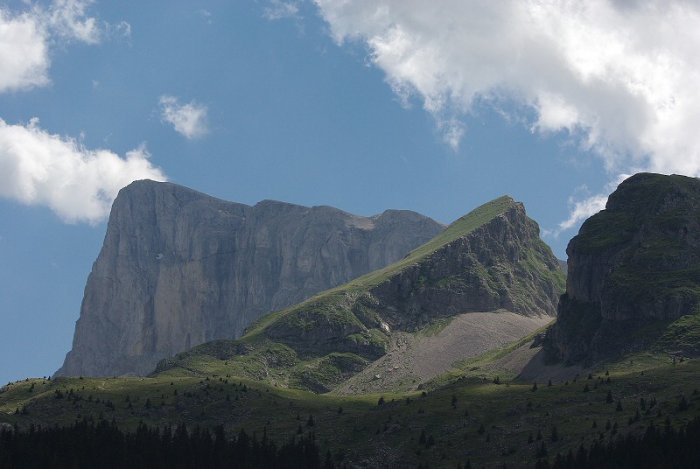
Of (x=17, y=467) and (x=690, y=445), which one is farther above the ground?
(x=17, y=467)

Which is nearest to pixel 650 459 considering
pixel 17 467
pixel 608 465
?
pixel 608 465

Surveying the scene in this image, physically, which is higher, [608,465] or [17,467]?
[17,467]

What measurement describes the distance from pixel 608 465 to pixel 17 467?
103 metres

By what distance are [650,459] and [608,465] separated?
7.25 meters

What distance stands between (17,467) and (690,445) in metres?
117

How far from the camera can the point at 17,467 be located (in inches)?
7771

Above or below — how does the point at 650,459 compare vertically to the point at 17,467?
below

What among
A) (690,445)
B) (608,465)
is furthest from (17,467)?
(690,445)

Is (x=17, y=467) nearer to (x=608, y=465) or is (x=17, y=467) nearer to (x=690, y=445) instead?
(x=608, y=465)

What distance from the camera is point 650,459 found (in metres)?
197

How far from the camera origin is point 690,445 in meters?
198

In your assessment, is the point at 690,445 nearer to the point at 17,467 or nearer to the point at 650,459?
the point at 650,459

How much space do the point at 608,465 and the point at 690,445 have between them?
1458 cm
